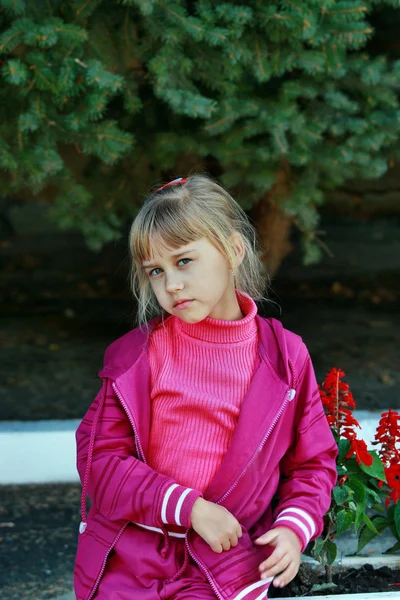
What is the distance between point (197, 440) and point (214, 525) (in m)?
0.24

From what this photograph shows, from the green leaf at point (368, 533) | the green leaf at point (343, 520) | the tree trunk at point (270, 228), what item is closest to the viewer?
the green leaf at point (343, 520)

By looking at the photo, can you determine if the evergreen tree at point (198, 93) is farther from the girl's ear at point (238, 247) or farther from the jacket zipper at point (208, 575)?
the jacket zipper at point (208, 575)

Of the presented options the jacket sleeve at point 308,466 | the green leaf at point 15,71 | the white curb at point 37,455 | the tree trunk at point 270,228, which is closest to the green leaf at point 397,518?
the jacket sleeve at point 308,466

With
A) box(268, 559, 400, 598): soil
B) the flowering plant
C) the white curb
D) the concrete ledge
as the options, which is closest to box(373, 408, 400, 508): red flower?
the flowering plant

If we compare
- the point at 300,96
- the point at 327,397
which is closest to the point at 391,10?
the point at 300,96

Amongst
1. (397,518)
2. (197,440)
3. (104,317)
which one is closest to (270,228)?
(104,317)

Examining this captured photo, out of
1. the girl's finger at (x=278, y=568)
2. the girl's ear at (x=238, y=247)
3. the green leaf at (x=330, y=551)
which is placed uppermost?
the girl's ear at (x=238, y=247)

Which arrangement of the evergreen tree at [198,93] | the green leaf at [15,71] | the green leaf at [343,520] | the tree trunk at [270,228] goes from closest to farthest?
1. the green leaf at [343,520]
2. the green leaf at [15,71]
3. the evergreen tree at [198,93]
4. the tree trunk at [270,228]

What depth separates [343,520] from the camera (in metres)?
2.25

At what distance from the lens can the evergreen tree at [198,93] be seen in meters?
3.49

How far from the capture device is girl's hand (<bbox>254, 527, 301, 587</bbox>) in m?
1.83

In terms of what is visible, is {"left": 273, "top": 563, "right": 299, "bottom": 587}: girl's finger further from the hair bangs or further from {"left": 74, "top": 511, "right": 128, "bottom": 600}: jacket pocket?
the hair bangs

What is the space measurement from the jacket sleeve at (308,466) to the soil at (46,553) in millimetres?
487

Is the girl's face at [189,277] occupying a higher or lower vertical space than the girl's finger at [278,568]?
higher
